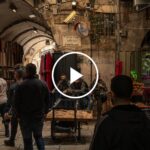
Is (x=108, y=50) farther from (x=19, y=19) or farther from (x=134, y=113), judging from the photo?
(x=134, y=113)

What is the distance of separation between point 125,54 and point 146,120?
13971mm

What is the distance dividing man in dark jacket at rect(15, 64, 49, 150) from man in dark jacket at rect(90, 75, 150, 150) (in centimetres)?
498

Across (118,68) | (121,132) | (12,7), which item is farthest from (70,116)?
(12,7)

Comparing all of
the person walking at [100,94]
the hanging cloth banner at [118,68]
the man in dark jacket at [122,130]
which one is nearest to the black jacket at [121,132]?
the man in dark jacket at [122,130]

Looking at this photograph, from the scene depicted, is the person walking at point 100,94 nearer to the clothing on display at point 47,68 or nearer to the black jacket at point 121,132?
the clothing on display at point 47,68

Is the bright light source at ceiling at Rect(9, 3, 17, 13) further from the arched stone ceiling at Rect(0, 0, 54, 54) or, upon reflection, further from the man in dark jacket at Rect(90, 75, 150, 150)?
the man in dark jacket at Rect(90, 75, 150, 150)

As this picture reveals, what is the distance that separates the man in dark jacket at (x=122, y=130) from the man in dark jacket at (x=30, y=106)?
4.98 meters

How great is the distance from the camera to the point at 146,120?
4316 millimetres

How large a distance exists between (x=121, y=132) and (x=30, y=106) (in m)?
5.07

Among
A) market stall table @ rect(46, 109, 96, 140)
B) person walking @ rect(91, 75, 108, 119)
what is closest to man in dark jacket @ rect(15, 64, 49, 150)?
market stall table @ rect(46, 109, 96, 140)

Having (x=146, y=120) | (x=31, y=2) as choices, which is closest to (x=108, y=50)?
(x=31, y=2)

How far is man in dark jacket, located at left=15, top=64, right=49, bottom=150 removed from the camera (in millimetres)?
9156

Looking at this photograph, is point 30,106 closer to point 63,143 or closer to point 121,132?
point 63,143

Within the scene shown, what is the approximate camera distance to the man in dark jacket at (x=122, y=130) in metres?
4.18
